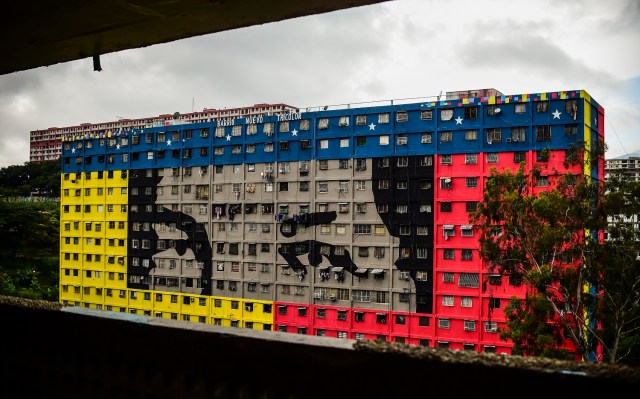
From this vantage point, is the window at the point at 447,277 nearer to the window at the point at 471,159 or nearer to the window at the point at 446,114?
the window at the point at 471,159

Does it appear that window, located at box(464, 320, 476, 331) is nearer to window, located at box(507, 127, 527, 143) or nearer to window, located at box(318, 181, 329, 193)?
window, located at box(507, 127, 527, 143)

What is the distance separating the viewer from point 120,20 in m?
2.00

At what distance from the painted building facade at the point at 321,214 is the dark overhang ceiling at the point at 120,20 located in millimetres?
A: 16386

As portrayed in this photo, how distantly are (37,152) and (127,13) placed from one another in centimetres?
10918

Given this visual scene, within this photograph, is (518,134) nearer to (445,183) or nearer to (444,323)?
(445,183)

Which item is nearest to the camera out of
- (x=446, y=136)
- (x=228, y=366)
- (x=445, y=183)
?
(x=228, y=366)

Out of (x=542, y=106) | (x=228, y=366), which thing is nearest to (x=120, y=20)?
(x=228, y=366)

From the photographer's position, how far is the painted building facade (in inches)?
755

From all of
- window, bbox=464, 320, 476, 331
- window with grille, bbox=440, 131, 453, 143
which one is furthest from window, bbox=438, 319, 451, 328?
window with grille, bbox=440, 131, 453, 143

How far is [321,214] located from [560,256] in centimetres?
1096

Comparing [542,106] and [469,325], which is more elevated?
[542,106]

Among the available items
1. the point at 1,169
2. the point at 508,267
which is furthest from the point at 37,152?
the point at 508,267

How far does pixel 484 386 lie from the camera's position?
4.17 feet

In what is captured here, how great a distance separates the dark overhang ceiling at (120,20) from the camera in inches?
71.1
